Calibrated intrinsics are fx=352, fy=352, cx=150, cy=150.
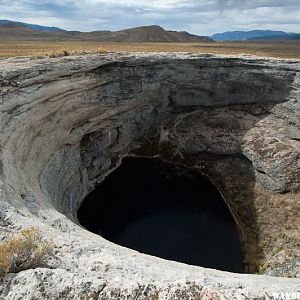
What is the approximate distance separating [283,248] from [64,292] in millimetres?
23127

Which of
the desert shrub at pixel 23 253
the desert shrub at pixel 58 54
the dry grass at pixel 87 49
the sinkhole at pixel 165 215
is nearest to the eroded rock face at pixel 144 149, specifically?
the desert shrub at pixel 23 253

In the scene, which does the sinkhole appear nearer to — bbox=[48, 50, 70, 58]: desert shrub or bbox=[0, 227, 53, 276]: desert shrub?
bbox=[48, 50, 70, 58]: desert shrub

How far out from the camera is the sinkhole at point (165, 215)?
2983 cm

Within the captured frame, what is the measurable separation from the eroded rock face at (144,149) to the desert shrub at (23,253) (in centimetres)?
48

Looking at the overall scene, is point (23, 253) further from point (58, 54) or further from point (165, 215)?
point (58, 54)

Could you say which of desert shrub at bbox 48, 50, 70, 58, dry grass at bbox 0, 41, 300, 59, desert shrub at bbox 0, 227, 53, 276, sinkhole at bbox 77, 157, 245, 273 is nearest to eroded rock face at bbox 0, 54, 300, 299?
desert shrub at bbox 0, 227, 53, 276

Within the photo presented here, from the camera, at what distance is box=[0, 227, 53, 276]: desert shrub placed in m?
11.1

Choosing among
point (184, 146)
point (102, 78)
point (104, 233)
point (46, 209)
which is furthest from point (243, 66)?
point (46, 209)

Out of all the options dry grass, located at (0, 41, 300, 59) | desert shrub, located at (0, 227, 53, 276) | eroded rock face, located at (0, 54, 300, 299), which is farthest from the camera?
dry grass, located at (0, 41, 300, 59)

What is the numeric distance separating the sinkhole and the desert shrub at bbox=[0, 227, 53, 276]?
17544 mm

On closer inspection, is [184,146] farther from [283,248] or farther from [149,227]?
[283,248]

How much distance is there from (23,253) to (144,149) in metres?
35.2

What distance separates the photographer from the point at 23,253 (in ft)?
38.6

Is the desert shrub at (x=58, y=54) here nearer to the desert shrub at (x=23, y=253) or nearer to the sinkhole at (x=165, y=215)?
the sinkhole at (x=165, y=215)
